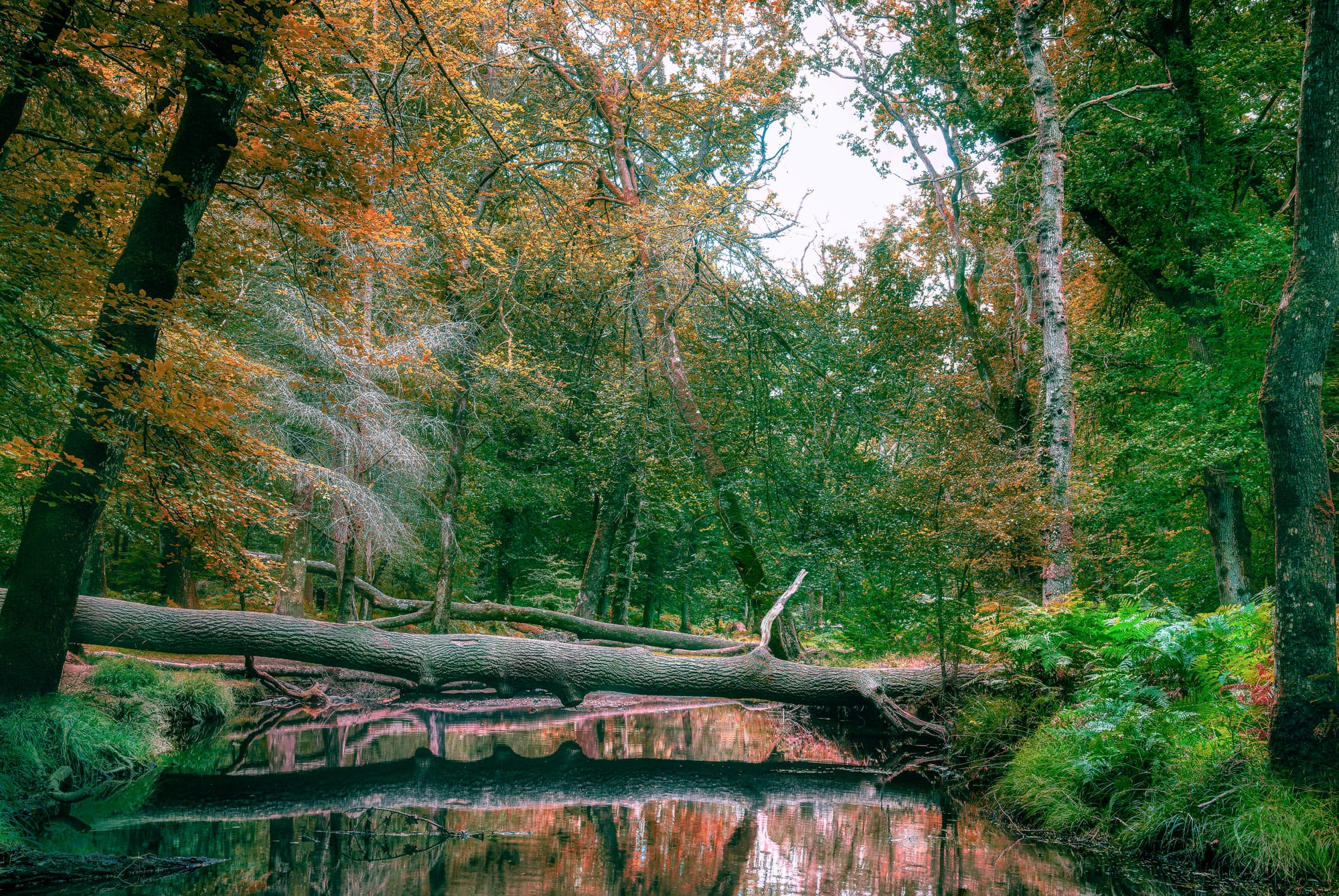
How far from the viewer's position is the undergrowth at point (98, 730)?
5633mm

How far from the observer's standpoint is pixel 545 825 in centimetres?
551

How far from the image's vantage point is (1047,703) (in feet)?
23.5

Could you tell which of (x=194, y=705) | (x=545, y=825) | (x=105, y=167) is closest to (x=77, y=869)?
(x=545, y=825)

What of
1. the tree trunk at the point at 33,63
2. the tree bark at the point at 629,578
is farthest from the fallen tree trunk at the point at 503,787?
the tree bark at the point at 629,578

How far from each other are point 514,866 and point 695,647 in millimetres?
9791

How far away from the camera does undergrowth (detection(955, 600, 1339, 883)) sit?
14.8 feet

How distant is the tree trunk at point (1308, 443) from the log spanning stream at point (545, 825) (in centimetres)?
143

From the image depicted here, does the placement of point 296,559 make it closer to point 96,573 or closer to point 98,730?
point 96,573

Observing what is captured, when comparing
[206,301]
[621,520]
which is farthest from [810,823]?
[621,520]

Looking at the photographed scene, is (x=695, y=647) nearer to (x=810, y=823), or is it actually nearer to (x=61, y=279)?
(x=810, y=823)

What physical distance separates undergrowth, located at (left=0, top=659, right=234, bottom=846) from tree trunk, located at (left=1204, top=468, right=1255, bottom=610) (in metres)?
16.5

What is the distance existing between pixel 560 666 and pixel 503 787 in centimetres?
307

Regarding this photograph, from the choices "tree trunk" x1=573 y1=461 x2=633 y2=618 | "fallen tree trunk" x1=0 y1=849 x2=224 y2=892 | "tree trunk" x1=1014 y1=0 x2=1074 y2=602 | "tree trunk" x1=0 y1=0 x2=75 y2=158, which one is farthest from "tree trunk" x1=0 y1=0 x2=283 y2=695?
"tree trunk" x1=573 y1=461 x2=633 y2=618

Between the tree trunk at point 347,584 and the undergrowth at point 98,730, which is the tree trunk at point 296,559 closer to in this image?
the tree trunk at point 347,584
